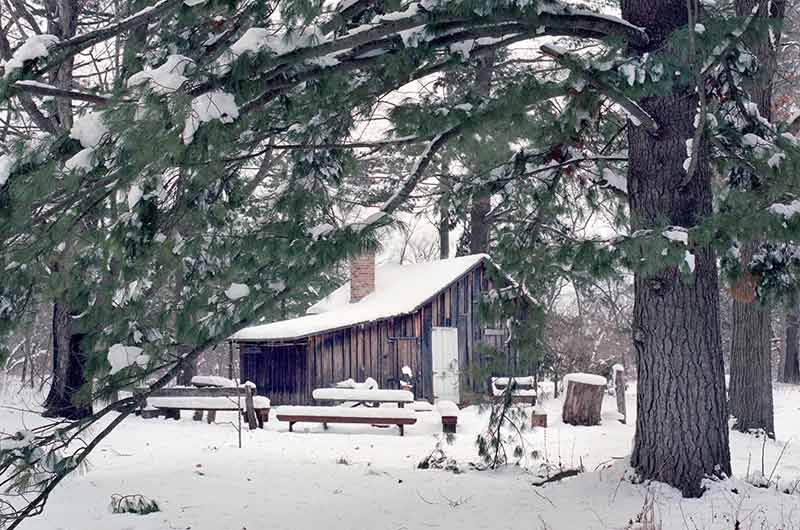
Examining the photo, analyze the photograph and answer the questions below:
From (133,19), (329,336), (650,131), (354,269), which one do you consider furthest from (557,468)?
(354,269)

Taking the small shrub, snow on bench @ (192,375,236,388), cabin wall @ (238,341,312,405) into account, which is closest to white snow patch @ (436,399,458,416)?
the small shrub

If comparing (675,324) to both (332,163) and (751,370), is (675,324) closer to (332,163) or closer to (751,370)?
(332,163)

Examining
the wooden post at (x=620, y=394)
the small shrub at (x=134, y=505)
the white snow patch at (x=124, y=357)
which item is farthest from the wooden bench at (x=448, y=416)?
the white snow patch at (x=124, y=357)

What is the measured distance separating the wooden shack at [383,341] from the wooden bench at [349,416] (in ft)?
17.0

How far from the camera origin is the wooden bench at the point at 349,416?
1327 cm

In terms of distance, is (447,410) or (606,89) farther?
(447,410)

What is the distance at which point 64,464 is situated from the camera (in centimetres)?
479

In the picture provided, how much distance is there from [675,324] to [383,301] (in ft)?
50.9

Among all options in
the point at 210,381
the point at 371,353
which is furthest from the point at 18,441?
the point at 371,353

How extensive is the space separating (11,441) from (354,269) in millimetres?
18035

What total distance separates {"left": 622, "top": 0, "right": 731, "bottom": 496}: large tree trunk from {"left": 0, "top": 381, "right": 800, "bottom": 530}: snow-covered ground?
30 centimetres

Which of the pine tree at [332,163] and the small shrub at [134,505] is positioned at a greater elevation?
the pine tree at [332,163]

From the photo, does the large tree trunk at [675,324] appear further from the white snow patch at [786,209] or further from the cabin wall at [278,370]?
the cabin wall at [278,370]

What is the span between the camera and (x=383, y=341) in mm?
20375
